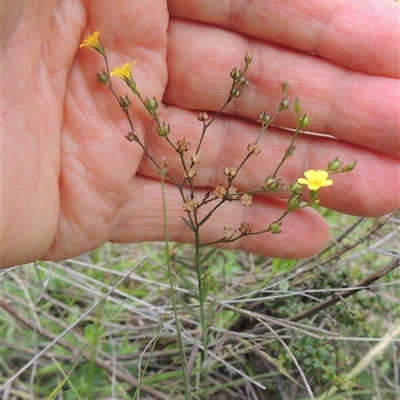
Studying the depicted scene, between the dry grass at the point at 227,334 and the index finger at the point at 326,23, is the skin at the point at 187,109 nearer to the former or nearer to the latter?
the index finger at the point at 326,23

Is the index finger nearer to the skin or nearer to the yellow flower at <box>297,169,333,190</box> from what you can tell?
the skin

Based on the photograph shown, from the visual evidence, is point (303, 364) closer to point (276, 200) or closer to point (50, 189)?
point (276, 200)

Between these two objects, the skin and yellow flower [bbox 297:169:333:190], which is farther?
the skin

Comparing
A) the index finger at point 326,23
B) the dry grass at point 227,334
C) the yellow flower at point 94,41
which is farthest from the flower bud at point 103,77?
the dry grass at point 227,334

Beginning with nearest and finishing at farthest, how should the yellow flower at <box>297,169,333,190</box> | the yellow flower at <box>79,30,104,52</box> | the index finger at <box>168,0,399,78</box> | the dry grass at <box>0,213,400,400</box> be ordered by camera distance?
the yellow flower at <box>297,169,333,190</box>
the yellow flower at <box>79,30,104,52</box>
the index finger at <box>168,0,399,78</box>
the dry grass at <box>0,213,400,400</box>

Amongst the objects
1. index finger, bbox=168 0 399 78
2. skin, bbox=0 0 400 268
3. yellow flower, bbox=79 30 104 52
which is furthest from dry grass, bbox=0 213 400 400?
yellow flower, bbox=79 30 104 52

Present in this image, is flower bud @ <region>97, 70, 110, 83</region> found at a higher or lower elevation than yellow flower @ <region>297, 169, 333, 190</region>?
higher

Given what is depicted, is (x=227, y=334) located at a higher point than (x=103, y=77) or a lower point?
lower

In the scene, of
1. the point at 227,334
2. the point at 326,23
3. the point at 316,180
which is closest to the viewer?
the point at 316,180

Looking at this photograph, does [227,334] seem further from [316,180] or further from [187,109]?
[187,109]

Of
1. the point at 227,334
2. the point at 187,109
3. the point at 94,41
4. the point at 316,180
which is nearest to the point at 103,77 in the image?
the point at 94,41
